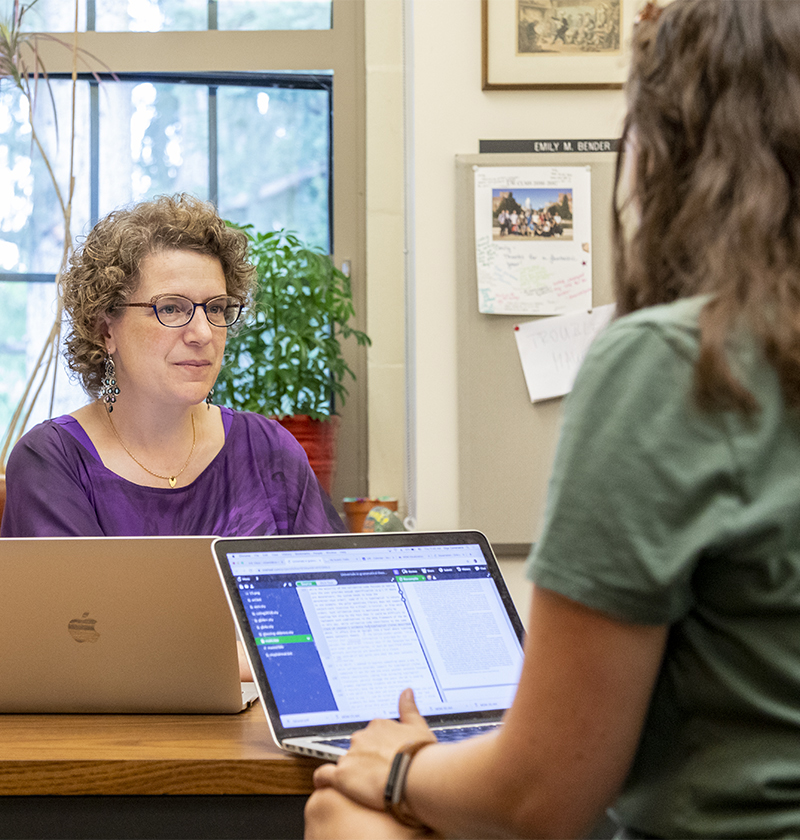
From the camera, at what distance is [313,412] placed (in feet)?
8.24

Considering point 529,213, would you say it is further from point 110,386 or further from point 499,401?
point 110,386

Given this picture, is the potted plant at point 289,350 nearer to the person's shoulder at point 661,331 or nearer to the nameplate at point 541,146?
the nameplate at point 541,146

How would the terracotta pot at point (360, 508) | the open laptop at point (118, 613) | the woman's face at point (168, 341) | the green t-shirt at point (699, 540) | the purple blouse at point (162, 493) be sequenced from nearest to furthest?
1. the green t-shirt at point (699, 540)
2. the open laptop at point (118, 613)
3. the purple blouse at point (162, 493)
4. the woman's face at point (168, 341)
5. the terracotta pot at point (360, 508)

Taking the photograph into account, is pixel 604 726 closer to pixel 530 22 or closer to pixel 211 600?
pixel 211 600

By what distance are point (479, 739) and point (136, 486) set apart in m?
1.16

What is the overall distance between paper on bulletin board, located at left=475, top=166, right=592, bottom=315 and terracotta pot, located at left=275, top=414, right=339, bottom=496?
52cm

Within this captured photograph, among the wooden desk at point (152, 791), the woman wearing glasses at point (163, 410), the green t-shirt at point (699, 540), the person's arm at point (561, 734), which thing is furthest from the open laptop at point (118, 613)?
the woman wearing glasses at point (163, 410)

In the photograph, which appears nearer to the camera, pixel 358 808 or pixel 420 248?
pixel 358 808

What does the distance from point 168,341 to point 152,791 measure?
1004 mm

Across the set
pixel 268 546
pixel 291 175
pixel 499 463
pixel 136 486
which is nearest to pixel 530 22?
pixel 291 175

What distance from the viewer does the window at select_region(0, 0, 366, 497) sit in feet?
9.12

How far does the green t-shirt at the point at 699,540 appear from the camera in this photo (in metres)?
0.54

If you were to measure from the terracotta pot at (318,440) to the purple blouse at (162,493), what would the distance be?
63 centimetres

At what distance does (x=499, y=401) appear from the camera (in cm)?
245
